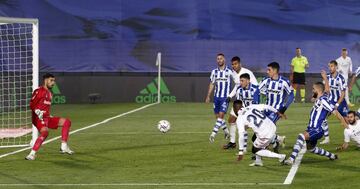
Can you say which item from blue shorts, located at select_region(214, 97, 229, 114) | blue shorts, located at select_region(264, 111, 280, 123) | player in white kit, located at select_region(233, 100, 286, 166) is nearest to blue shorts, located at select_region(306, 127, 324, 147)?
player in white kit, located at select_region(233, 100, 286, 166)

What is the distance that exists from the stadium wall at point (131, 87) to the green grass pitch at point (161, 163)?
11234mm

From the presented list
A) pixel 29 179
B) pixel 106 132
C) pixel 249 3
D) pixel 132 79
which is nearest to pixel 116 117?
pixel 106 132

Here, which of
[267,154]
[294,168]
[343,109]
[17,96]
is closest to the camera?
[267,154]

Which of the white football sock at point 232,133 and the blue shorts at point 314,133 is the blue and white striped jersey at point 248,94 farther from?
the blue shorts at point 314,133

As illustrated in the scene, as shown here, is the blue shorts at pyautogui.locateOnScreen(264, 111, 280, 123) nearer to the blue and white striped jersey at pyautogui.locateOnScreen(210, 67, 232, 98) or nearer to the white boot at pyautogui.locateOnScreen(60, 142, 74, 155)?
the blue and white striped jersey at pyautogui.locateOnScreen(210, 67, 232, 98)

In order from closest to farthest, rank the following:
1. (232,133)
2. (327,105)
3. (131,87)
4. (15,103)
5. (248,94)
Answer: (327,105) → (248,94) → (232,133) → (15,103) → (131,87)

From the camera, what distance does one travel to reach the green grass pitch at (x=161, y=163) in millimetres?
→ 14320

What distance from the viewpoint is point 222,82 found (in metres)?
20.8

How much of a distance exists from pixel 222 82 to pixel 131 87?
16365mm

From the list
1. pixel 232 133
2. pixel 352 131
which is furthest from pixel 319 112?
pixel 232 133

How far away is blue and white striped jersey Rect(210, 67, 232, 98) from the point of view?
818 inches

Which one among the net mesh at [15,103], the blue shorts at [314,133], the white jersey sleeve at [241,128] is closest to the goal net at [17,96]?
the net mesh at [15,103]

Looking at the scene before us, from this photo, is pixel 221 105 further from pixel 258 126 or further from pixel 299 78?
pixel 299 78

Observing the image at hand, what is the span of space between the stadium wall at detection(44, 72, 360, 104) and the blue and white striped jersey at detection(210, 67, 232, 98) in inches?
616
